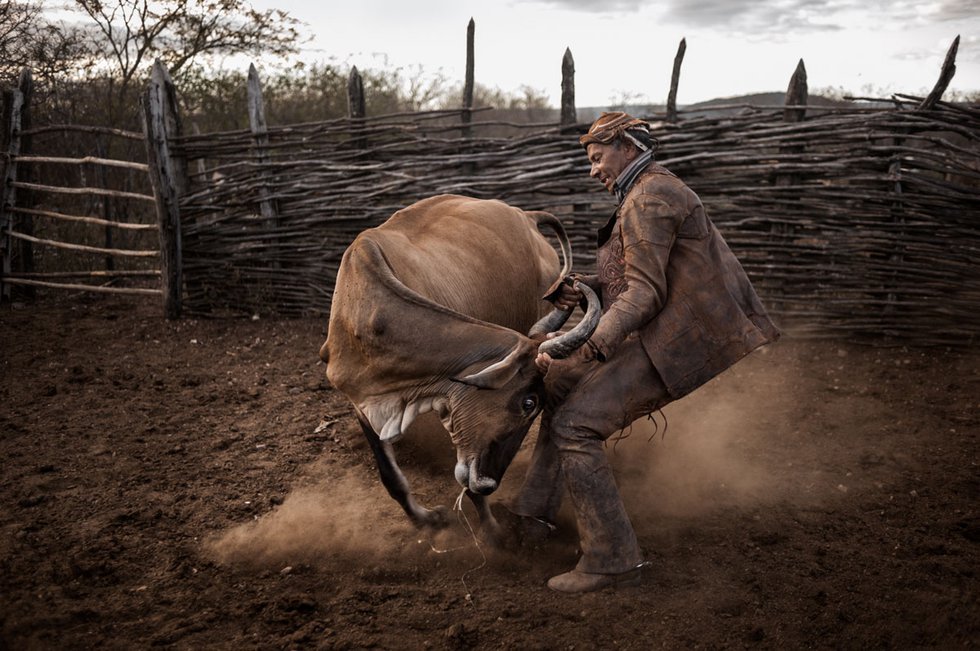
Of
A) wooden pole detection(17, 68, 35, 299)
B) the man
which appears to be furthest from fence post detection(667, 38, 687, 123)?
wooden pole detection(17, 68, 35, 299)

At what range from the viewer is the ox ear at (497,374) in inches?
131

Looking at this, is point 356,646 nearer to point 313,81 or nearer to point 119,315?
point 119,315

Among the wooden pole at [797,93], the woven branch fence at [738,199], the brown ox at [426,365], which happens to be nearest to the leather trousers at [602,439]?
the brown ox at [426,365]

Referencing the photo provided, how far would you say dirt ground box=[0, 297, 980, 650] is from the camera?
2.97 m

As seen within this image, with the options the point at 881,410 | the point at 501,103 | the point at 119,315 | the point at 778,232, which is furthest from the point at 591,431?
the point at 501,103

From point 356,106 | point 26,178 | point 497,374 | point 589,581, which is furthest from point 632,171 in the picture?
point 26,178

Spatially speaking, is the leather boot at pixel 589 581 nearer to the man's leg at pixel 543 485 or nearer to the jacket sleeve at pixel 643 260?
the man's leg at pixel 543 485

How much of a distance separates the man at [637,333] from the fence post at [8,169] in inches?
302

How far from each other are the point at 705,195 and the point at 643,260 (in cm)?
430

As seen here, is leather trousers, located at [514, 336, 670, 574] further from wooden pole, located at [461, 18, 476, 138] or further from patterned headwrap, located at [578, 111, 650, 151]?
wooden pole, located at [461, 18, 476, 138]

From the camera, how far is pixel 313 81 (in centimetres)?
1477

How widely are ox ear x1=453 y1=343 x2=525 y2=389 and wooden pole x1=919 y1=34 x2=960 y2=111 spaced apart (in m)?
4.81

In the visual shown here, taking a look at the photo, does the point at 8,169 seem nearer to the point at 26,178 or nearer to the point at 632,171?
the point at 26,178

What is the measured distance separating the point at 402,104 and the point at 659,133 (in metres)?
10.8
